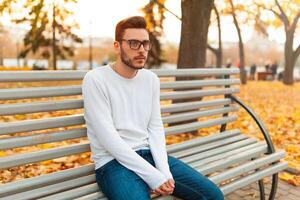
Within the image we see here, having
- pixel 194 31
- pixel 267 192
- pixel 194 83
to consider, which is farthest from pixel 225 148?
pixel 194 31

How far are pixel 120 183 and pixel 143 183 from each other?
0.16 metres

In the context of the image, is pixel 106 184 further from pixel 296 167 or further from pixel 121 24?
pixel 296 167

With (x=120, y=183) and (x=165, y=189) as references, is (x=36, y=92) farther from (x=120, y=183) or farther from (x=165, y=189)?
(x=165, y=189)

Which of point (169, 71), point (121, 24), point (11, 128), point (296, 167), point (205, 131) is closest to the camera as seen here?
point (11, 128)

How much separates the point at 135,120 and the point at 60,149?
521mm

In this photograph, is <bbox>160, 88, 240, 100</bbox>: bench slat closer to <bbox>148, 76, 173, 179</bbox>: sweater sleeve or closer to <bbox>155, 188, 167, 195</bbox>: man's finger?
<bbox>148, 76, 173, 179</bbox>: sweater sleeve

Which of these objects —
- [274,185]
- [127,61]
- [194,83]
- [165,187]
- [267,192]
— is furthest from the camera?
[267,192]

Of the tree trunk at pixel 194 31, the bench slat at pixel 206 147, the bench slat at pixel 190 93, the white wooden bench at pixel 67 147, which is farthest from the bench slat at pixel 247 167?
the tree trunk at pixel 194 31

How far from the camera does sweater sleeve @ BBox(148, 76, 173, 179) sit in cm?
278

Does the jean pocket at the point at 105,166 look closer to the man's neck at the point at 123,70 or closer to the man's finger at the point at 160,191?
the man's finger at the point at 160,191

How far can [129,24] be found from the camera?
272cm

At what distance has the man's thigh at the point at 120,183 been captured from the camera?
246cm

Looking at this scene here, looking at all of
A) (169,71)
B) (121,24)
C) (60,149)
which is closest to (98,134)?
(60,149)

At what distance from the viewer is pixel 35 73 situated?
8.18 feet
